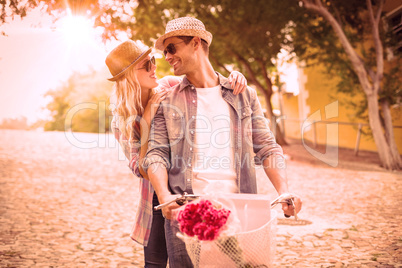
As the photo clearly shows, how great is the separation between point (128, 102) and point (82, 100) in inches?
2109

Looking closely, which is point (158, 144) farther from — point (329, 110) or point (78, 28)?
point (329, 110)

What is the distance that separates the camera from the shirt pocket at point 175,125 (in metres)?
2.68

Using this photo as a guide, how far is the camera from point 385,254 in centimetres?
536

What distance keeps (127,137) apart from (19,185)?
322 inches

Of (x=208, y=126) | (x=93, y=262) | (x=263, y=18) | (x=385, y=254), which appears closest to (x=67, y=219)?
(x=93, y=262)

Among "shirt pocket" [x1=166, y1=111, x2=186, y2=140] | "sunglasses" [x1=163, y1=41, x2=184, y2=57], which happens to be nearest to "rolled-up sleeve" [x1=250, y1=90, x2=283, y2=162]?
"shirt pocket" [x1=166, y1=111, x2=186, y2=140]

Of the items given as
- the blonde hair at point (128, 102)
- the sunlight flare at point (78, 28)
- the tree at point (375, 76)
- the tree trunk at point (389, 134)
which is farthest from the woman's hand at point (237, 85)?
the tree trunk at point (389, 134)

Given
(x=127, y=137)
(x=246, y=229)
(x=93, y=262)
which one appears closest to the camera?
(x=246, y=229)

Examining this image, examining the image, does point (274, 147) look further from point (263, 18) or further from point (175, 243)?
point (263, 18)

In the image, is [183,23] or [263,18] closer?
[183,23]

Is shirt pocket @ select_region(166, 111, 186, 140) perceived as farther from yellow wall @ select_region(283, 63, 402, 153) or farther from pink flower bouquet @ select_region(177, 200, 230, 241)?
yellow wall @ select_region(283, 63, 402, 153)

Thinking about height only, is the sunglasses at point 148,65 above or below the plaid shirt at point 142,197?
above

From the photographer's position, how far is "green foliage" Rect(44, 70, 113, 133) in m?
50.2

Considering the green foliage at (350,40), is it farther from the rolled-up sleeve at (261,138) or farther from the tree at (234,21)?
the rolled-up sleeve at (261,138)
